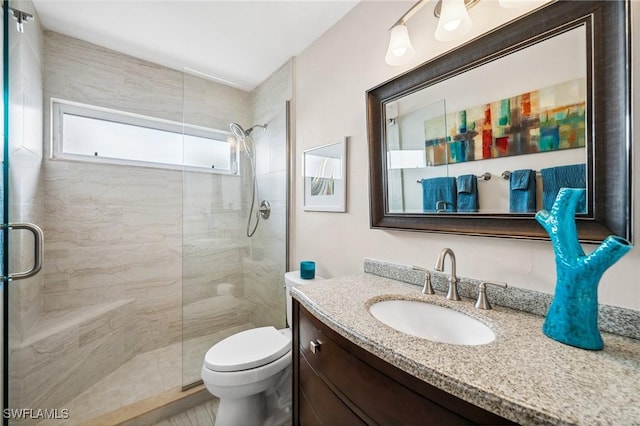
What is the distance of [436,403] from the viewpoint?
542 mm

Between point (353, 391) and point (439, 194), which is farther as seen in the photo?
point (439, 194)

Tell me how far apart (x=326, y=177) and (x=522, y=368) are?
4.49ft

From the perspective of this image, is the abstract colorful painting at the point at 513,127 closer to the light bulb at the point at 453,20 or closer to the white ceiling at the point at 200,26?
the light bulb at the point at 453,20

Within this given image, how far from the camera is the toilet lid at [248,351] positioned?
1.30 meters

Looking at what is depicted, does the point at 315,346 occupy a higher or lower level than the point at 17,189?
lower

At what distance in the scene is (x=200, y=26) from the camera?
5.68 feet

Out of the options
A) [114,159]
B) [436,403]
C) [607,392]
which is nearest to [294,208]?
[114,159]

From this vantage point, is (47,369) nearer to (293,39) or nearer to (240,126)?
(240,126)

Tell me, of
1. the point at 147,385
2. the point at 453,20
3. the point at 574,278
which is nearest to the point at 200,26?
the point at 453,20

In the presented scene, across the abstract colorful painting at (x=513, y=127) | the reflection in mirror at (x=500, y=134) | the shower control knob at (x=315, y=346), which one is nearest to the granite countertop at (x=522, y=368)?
the shower control knob at (x=315, y=346)

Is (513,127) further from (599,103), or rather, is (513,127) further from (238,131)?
(238,131)

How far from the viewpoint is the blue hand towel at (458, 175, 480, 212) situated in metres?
1.00

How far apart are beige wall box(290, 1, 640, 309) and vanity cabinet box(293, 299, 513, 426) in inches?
22.5

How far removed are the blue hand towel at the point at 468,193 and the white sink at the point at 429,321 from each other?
0.40 m
